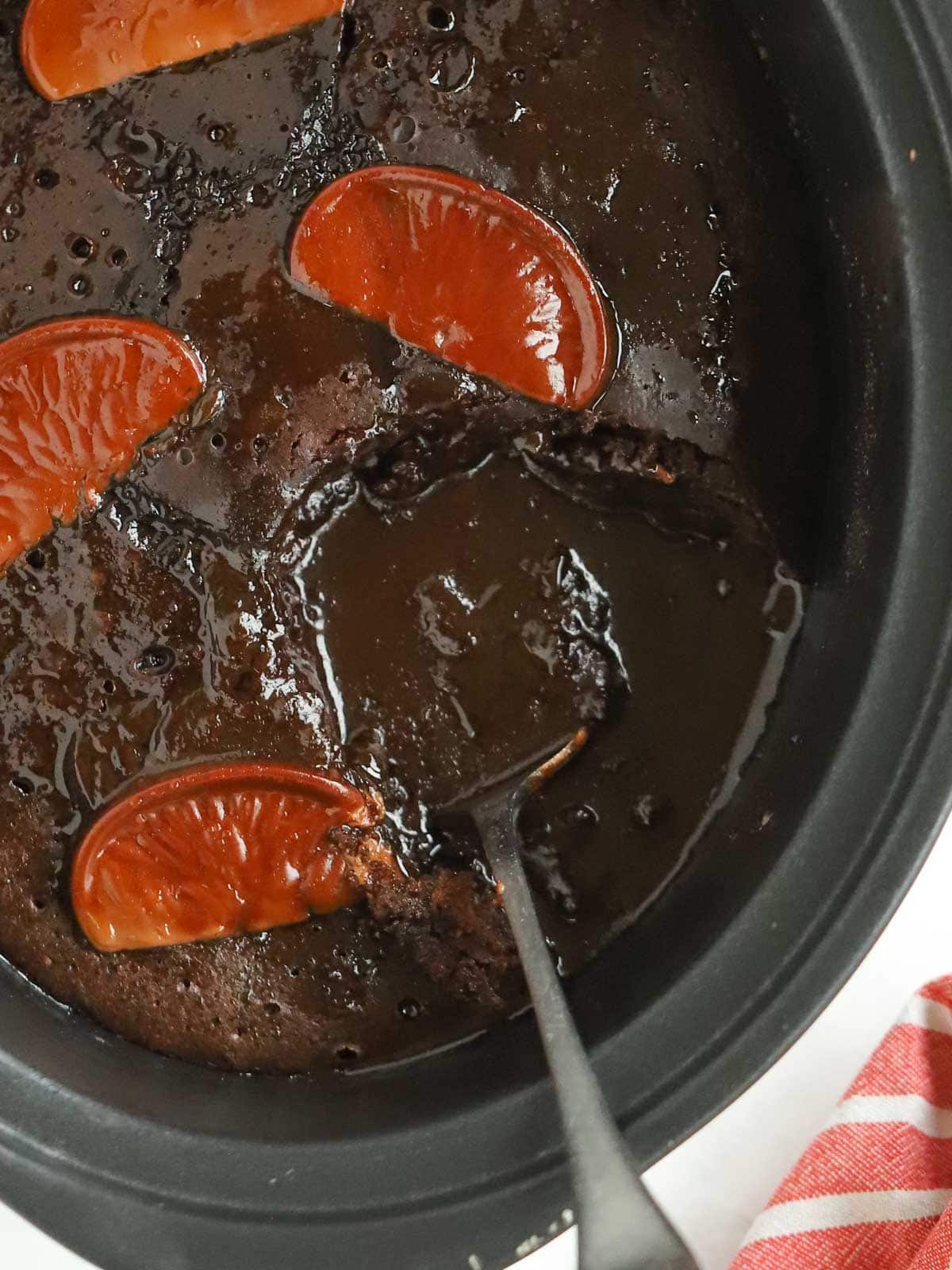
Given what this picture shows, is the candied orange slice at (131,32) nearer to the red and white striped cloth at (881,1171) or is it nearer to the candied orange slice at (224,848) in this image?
the candied orange slice at (224,848)

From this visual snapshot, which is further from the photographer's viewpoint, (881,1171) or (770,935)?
(881,1171)

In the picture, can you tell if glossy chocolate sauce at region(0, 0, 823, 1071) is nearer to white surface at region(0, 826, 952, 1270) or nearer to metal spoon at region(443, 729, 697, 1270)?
metal spoon at region(443, 729, 697, 1270)

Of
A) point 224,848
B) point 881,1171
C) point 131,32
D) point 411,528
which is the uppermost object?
point 131,32

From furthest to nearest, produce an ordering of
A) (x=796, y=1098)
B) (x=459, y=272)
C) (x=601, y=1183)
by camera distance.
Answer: (x=796, y=1098), (x=459, y=272), (x=601, y=1183)

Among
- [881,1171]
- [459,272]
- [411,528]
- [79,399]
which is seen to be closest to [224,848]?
[411,528]

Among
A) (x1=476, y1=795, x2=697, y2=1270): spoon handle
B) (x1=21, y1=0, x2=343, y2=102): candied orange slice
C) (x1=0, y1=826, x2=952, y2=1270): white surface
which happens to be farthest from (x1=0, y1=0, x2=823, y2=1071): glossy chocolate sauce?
(x1=0, y1=826, x2=952, y2=1270): white surface

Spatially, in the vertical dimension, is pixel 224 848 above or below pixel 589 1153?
above

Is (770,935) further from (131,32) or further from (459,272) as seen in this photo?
(131,32)
